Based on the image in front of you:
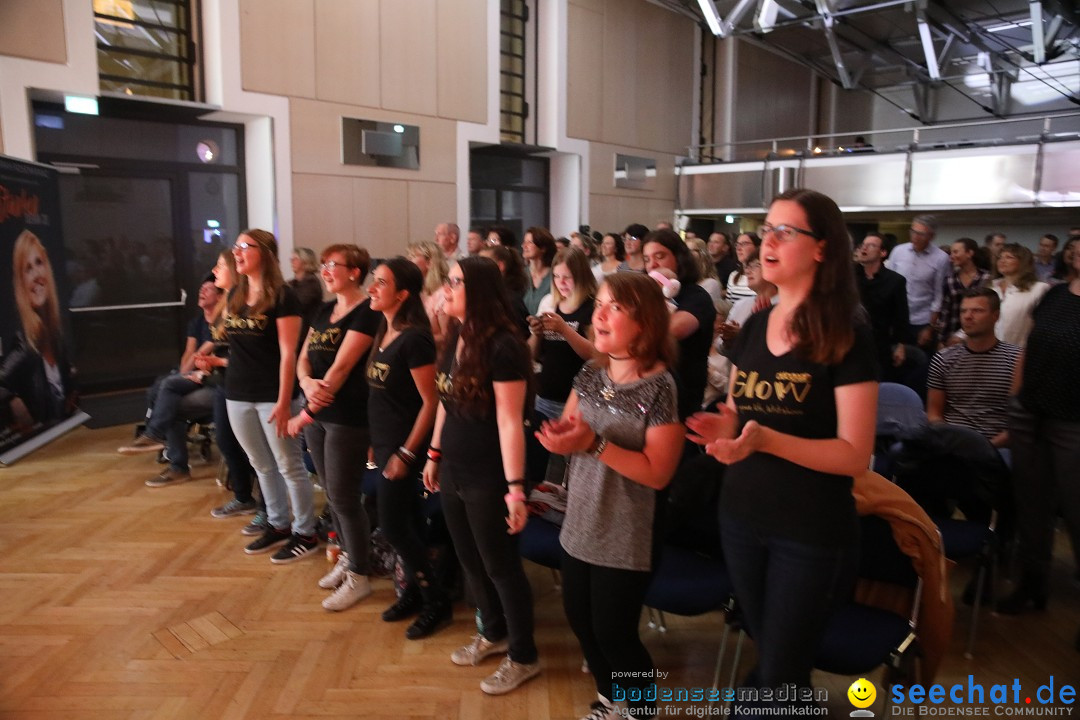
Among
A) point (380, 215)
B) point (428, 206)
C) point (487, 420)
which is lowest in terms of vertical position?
point (487, 420)

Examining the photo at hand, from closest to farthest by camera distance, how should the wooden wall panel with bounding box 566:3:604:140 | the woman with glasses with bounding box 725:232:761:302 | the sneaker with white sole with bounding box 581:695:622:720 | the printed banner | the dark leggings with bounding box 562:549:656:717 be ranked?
the dark leggings with bounding box 562:549:656:717 < the sneaker with white sole with bounding box 581:695:622:720 < the printed banner < the woman with glasses with bounding box 725:232:761:302 < the wooden wall panel with bounding box 566:3:604:140

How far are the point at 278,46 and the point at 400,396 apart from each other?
20.9 feet

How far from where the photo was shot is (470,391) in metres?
2.40

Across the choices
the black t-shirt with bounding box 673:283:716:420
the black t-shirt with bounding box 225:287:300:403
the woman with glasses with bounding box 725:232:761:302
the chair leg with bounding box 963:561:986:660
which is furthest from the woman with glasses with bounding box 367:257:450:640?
the woman with glasses with bounding box 725:232:761:302

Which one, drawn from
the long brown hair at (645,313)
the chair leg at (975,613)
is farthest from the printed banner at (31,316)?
the chair leg at (975,613)

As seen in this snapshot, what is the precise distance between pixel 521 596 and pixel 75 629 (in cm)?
195

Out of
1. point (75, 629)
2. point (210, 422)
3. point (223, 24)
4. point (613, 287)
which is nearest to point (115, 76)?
point (223, 24)

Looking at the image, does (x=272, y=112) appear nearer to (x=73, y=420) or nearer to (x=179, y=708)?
(x=73, y=420)

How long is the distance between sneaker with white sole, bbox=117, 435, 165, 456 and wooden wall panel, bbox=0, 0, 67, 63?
3.37 metres

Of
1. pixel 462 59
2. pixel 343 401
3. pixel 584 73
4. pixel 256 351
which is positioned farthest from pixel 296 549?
pixel 584 73

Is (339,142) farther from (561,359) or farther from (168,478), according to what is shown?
(561,359)

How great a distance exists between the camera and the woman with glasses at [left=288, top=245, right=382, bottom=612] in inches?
122

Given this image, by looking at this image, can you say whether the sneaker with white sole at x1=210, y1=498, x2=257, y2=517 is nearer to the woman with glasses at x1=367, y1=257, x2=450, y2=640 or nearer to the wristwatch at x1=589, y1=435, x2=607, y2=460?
the woman with glasses at x1=367, y1=257, x2=450, y2=640

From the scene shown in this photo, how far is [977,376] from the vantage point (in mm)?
3398
